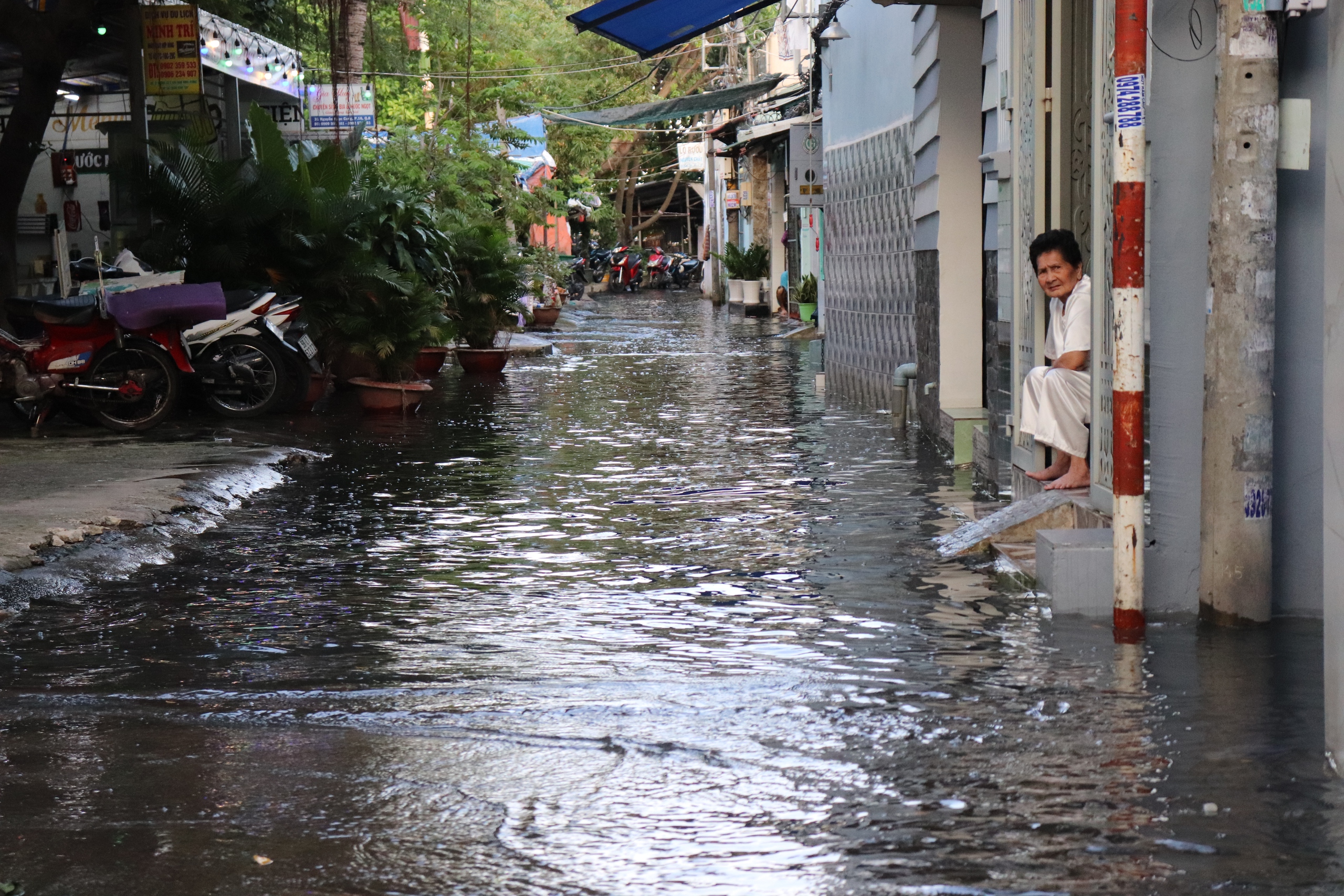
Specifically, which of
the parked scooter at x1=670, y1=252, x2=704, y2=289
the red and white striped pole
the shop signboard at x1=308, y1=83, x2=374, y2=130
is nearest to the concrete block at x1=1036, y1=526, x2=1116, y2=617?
the red and white striped pole

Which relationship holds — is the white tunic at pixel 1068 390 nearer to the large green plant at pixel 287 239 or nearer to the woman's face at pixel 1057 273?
the woman's face at pixel 1057 273

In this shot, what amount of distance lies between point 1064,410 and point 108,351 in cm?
743

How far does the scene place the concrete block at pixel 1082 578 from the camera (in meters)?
5.30

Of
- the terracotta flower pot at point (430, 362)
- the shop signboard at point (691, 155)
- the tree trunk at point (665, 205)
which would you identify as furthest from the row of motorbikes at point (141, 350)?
the tree trunk at point (665, 205)

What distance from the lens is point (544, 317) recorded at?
1037 inches

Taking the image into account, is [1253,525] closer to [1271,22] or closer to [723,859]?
[1271,22]

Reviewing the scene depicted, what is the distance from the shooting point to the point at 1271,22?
4.68 m

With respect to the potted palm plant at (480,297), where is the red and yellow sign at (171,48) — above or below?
above

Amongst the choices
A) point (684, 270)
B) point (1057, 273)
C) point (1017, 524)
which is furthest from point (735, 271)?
point (1017, 524)

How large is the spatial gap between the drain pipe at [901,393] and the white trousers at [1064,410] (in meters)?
4.85

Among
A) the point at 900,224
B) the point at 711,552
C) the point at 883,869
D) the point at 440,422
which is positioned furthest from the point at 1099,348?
the point at 440,422

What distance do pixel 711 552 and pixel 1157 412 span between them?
2.22 metres

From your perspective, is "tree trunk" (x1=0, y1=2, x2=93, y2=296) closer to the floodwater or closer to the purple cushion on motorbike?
the purple cushion on motorbike

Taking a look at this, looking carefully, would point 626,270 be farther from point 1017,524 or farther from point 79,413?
point 1017,524
